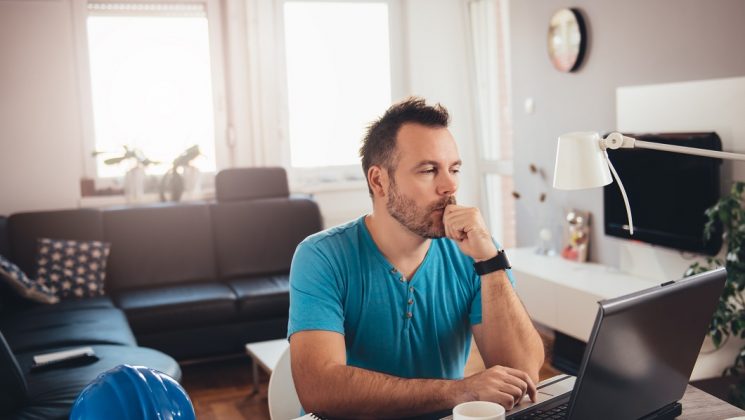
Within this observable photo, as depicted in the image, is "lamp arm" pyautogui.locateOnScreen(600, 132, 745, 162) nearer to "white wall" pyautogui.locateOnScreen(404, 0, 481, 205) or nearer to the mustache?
the mustache

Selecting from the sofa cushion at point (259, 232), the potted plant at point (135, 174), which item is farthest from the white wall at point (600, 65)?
the potted plant at point (135, 174)

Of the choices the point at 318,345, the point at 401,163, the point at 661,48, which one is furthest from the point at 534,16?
the point at 318,345

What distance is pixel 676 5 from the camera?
11.2ft

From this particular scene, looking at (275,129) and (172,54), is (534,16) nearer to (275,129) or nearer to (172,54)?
(275,129)

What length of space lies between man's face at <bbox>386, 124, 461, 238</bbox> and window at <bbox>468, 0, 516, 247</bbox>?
3666 mm

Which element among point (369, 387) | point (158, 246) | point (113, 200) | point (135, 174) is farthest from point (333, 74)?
point (369, 387)

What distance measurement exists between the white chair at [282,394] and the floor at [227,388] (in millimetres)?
1579

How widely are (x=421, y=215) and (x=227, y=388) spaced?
248 centimetres

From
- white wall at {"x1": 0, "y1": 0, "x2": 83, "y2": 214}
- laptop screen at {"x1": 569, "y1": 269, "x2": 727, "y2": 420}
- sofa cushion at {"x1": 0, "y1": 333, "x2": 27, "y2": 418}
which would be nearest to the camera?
laptop screen at {"x1": 569, "y1": 269, "x2": 727, "y2": 420}

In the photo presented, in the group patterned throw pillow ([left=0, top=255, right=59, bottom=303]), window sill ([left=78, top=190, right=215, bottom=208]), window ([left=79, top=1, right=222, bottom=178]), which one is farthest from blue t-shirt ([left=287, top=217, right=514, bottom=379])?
window ([left=79, top=1, right=222, bottom=178])

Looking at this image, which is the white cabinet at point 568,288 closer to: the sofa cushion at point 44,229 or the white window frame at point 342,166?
the white window frame at point 342,166

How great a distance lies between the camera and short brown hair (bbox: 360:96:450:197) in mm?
1752

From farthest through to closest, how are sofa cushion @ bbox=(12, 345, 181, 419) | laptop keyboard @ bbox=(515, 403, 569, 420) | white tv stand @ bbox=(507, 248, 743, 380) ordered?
1. white tv stand @ bbox=(507, 248, 743, 380)
2. sofa cushion @ bbox=(12, 345, 181, 419)
3. laptop keyboard @ bbox=(515, 403, 569, 420)

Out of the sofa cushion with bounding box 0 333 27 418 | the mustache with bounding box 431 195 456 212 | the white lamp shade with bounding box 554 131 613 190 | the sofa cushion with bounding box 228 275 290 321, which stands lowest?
the sofa cushion with bounding box 228 275 290 321
